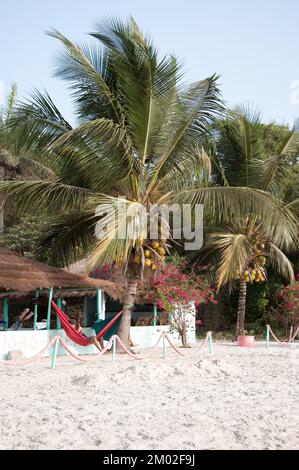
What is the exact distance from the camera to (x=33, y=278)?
12859mm

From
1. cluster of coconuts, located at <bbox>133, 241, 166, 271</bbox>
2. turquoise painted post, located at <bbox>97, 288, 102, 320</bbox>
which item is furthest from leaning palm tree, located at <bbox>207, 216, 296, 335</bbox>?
cluster of coconuts, located at <bbox>133, 241, 166, 271</bbox>

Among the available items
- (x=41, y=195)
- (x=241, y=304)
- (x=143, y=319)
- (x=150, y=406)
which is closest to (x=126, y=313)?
(x=41, y=195)

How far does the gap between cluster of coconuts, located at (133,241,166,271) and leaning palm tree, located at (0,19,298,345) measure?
26 mm

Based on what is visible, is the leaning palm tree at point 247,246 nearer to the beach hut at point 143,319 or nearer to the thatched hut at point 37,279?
the beach hut at point 143,319

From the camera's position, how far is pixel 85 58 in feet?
38.9

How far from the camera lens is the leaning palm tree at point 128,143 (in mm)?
11578

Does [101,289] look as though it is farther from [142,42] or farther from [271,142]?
[271,142]

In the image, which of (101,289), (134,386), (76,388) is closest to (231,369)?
(134,386)

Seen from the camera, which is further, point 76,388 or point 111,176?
point 111,176

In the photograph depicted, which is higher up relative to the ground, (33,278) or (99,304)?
(33,278)

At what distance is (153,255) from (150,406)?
552cm

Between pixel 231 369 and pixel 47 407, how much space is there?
4175mm

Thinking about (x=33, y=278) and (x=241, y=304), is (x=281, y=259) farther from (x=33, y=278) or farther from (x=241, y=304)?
(x=33, y=278)
